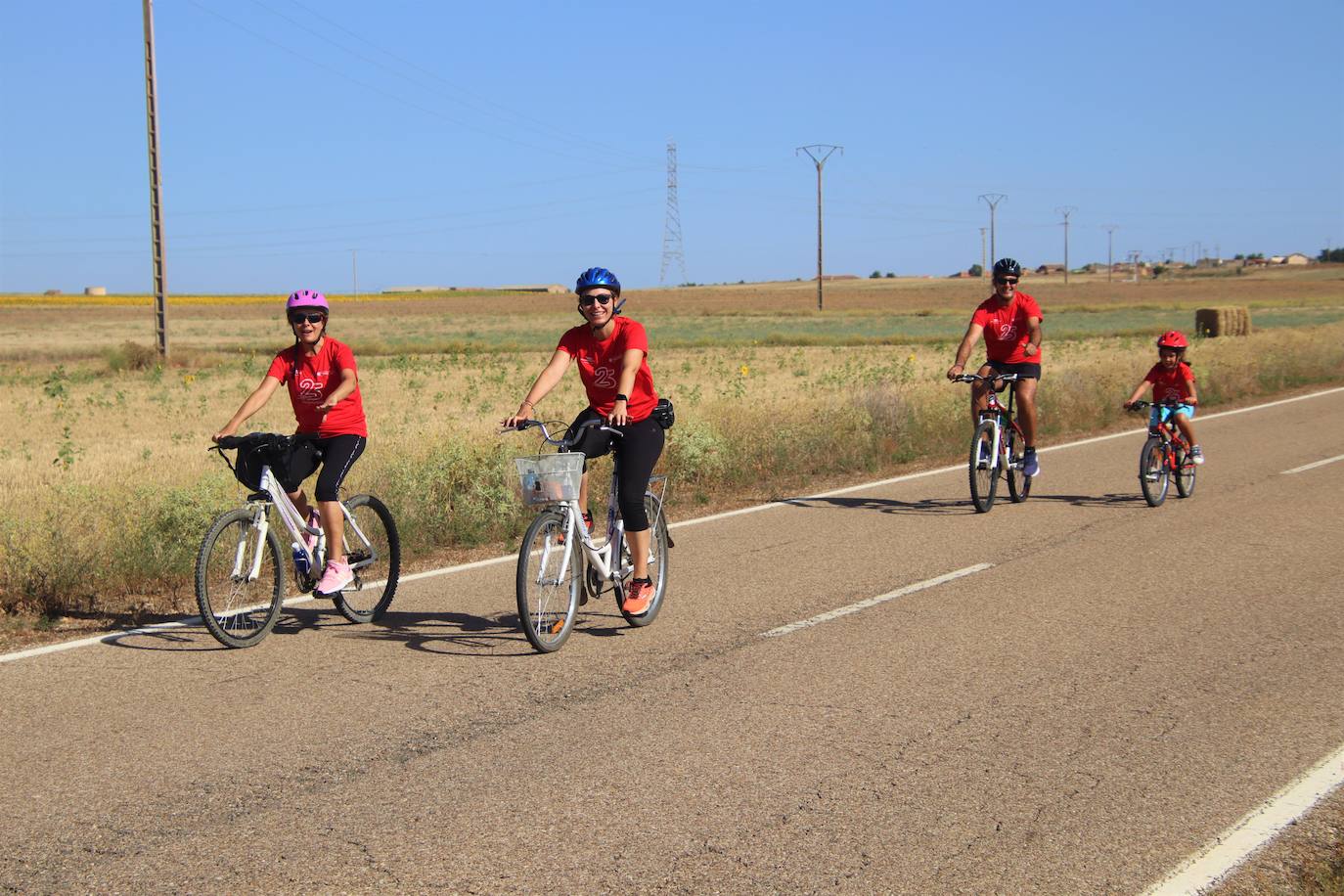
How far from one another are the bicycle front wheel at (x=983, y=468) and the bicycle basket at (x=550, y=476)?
19.0 ft

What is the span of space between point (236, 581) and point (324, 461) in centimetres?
82

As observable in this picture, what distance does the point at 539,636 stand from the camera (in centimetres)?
685

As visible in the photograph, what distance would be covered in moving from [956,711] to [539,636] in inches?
85.6

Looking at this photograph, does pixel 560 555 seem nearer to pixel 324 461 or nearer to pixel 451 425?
pixel 324 461

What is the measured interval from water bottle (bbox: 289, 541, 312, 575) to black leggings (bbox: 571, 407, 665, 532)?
1630 millimetres

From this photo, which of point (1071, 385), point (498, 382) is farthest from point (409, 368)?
point (1071, 385)

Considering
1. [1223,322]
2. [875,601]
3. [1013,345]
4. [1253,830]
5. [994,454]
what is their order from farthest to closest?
1. [1223,322]
2. [1013,345]
3. [994,454]
4. [875,601]
5. [1253,830]

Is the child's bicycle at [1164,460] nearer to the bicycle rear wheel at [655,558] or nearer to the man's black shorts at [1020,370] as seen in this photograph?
the man's black shorts at [1020,370]

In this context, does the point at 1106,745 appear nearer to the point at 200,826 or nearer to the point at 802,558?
the point at 200,826

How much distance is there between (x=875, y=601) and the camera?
8172 mm

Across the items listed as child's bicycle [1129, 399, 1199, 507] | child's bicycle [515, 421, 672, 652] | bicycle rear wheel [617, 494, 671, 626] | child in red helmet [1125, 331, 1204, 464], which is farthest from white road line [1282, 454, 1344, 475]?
child's bicycle [515, 421, 672, 652]

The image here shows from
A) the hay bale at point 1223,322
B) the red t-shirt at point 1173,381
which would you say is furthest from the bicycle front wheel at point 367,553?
the hay bale at point 1223,322

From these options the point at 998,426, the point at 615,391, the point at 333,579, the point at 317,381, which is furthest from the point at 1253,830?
the point at 998,426

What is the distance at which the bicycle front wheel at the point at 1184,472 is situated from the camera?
12.3 metres
